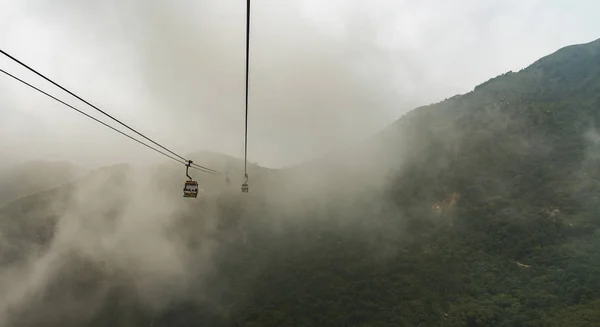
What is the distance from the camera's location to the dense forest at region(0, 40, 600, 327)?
348ft

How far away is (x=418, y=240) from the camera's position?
13738 cm

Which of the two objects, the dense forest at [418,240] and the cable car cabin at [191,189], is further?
the dense forest at [418,240]

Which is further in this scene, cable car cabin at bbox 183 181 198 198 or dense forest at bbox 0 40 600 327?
dense forest at bbox 0 40 600 327

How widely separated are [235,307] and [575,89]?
533 ft

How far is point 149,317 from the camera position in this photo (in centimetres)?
15712

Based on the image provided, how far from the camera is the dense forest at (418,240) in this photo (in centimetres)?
10600

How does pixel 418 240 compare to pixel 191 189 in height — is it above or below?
below

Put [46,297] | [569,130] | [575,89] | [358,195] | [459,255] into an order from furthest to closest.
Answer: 1. [46,297]
2. [358,195]
3. [575,89]
4. [569,130]
5. [459,255]

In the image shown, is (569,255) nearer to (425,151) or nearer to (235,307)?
(425,151)

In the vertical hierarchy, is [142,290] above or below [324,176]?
below

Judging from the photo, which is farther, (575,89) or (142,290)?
(142,290)

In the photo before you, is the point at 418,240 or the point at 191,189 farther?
the point at 418,240

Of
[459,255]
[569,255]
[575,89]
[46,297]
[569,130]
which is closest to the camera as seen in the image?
[569,255]

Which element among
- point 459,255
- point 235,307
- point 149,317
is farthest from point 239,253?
point 459,255
